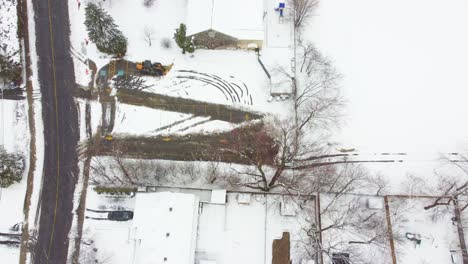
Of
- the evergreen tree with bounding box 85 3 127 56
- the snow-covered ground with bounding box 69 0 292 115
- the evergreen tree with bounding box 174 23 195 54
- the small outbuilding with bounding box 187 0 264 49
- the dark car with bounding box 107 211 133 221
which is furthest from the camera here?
the snow-covered ground with bounding box 69 0 292 115

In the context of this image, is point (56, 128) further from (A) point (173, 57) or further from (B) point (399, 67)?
(B) point (399, 67)

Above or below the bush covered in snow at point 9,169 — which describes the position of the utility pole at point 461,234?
below

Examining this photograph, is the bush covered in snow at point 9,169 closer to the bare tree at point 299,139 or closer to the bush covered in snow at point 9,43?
the bush covered in snow at point 9,43

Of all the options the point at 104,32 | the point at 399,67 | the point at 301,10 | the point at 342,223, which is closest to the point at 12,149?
the point at 104,32

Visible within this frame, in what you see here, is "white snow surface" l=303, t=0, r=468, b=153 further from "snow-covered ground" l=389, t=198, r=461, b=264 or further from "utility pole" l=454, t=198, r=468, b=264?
"utility pole" l=454, t=198, r=468, b=264

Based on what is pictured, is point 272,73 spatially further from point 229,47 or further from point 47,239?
point 47,239

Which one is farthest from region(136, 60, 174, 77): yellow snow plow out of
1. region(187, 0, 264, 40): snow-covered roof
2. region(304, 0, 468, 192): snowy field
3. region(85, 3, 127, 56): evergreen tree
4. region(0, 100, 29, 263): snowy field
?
region(304, 0, 468, 192): snowy field

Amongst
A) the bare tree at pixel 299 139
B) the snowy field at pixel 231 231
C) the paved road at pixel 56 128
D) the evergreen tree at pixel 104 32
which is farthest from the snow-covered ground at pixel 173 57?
the snowy field at pixel 231 231
